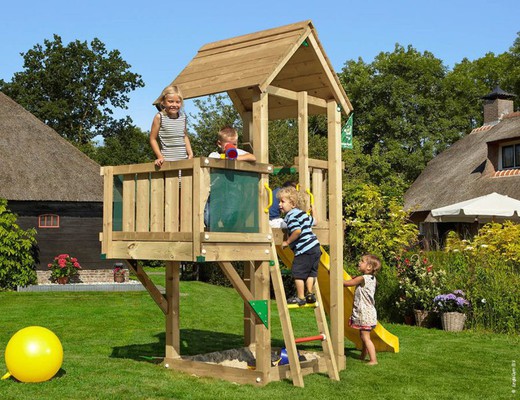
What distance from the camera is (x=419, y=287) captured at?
14734mm

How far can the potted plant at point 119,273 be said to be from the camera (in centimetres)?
2461

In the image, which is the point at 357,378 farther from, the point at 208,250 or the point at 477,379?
the point at 208,250

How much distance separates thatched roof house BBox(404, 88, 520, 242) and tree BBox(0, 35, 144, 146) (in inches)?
933

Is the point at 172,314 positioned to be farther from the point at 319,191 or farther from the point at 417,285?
the point at 417,285

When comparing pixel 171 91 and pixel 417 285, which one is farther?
pixel 417 285

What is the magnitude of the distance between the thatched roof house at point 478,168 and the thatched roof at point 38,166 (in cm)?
1124

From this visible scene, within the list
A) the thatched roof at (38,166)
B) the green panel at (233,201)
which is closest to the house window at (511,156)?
the thatched roof at (38,166)

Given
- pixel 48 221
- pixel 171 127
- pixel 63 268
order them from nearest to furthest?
pixel 171 127, pixel 63 268, pixel 48 221

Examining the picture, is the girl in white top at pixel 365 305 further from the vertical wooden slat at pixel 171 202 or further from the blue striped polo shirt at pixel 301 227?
the vertical wooden slat at pixel 171 202

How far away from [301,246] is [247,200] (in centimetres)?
96

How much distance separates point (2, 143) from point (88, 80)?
25619mm

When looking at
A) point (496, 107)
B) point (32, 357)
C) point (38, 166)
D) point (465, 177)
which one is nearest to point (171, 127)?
point (32, 357)

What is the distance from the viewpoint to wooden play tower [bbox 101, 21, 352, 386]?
8.34 meters

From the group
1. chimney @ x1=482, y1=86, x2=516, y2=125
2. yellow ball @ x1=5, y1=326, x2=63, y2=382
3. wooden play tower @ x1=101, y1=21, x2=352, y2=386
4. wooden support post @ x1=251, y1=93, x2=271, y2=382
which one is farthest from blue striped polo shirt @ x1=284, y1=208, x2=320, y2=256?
chimney @ x1=482, y1=86, x2=516, y2=125
